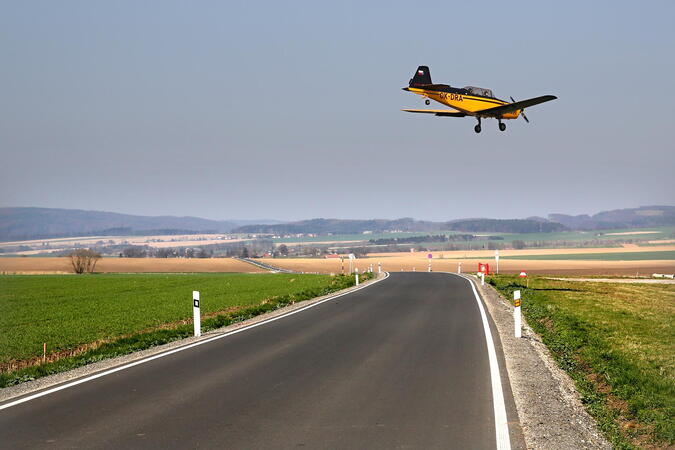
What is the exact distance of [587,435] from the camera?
752 centimetres

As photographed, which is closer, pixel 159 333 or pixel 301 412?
pixel 301 412

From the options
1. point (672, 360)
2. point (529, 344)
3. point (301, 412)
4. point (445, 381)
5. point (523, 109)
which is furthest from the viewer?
point (523, 109)

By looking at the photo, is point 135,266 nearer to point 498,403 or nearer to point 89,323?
point 89,323

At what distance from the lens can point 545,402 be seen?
8961mm

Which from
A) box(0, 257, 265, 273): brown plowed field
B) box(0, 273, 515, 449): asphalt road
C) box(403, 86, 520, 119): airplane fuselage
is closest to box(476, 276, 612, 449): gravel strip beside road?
box(0, 273, 515, 449): asphalt road

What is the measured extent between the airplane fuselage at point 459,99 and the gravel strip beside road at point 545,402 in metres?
7.40

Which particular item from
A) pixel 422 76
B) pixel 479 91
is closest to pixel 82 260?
pixel 422 76

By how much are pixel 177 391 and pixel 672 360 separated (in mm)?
9199

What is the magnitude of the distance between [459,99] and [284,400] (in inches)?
503

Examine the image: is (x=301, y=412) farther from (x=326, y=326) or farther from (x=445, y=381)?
(x=326, y=326)

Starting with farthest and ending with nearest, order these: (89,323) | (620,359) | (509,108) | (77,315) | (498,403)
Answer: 1. (77,315)
2. (89,323)
3. (509,108)
4. (620,359)
5. (498,403)

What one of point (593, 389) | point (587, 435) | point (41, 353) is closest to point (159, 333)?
point (41, 353)

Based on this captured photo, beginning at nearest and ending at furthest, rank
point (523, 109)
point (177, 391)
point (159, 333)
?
point (177, 391) < point (159, 333) < point (523, 109)

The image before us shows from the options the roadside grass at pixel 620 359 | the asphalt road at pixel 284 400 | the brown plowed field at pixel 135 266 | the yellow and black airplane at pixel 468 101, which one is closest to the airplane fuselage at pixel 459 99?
the yellow and black airplane at pixel 468 101
